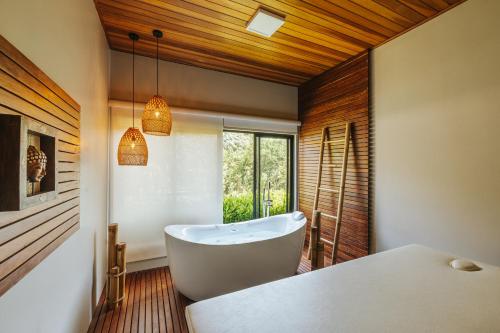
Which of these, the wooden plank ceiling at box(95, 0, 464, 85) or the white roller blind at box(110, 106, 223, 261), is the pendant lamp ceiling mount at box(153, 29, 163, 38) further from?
the white roller blind at box(110, 106, 223, 261)

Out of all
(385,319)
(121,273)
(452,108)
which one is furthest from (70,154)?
(452,108)

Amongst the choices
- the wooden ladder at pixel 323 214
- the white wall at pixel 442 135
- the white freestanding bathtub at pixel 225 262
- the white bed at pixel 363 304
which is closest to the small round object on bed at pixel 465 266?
the white bed at pixel 363 304

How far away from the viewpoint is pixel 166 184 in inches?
116

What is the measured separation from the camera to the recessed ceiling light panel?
6.72ft

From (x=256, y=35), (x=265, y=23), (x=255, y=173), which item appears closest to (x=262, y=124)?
(x=255, y=173)

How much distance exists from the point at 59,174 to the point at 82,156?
22.8 inches

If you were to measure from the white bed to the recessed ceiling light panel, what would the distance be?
2115 millimetres

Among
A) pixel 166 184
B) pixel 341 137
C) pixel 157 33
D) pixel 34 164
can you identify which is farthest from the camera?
pixel 341 137

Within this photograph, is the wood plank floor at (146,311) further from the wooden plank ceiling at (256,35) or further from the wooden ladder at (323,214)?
the wooden plank ceiling at (256,35)

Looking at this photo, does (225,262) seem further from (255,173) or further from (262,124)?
(262,124)

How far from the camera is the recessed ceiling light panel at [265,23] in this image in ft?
6.72

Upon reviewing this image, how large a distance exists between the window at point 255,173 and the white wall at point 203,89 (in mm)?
434

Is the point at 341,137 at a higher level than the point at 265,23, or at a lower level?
lower

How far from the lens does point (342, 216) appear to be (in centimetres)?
299
